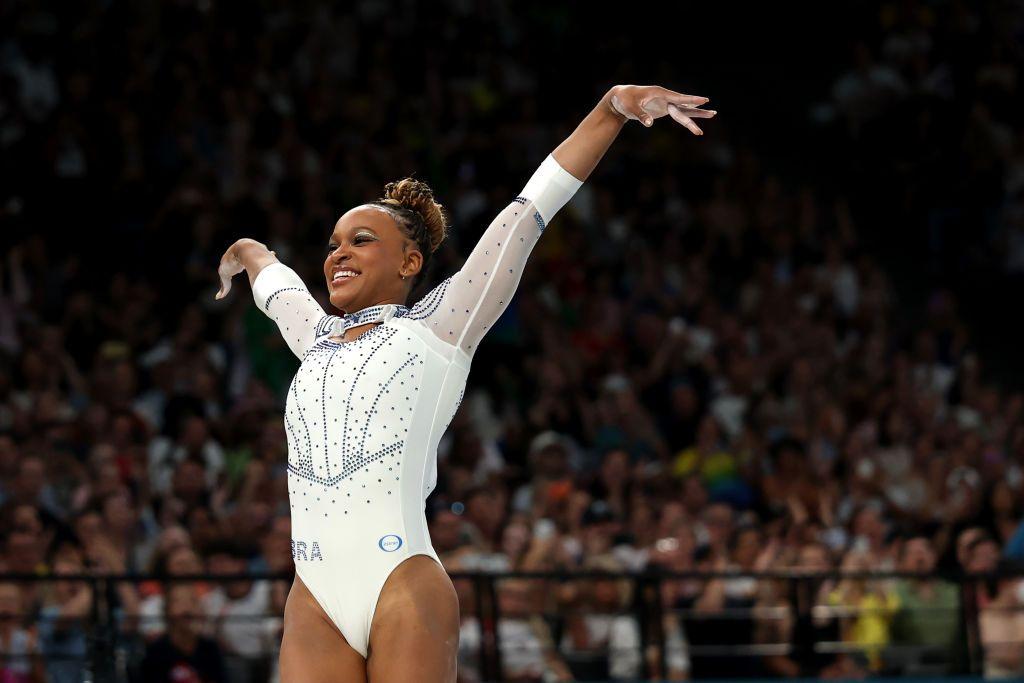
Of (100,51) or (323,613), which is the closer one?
(323,613)

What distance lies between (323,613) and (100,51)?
28.5 ft

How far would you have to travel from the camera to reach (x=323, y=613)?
156 inches

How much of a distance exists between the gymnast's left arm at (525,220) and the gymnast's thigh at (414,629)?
598 mm

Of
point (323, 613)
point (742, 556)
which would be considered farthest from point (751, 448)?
point (323, 613)

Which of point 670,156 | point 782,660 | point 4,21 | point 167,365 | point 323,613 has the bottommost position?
point 782,660

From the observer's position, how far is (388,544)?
12.8ft

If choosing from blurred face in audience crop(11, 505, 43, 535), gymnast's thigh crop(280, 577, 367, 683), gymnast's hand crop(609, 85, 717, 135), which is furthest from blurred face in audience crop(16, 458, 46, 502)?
gymnast's hand crop(609, 85, 717, 135)

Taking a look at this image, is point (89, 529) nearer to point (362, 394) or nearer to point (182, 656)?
point (182, 656)

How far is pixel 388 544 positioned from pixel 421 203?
99cm

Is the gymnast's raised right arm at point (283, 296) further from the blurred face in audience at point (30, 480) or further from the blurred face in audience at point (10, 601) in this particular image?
the blurred face in audience at point (30, 480)

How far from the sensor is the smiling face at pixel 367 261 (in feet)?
13.9

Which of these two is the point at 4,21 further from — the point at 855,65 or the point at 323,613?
the point at 323,613

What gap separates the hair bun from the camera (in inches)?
174

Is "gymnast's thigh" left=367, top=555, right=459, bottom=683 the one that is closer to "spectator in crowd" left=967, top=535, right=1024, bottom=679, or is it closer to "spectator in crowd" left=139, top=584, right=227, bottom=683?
"spectator in crowd" left=139, top=584, right=227, bottom=683
